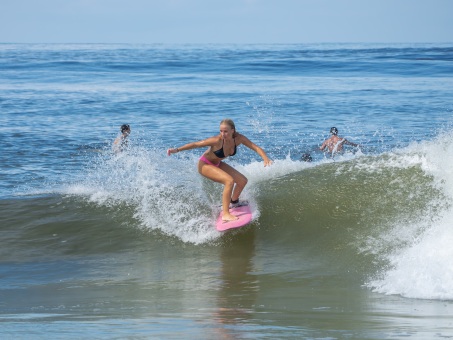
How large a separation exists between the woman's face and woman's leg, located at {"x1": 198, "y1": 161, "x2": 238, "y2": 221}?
1.73 ft

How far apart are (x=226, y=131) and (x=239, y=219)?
1.31 m

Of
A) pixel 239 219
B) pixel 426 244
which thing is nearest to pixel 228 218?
pixel 239 219

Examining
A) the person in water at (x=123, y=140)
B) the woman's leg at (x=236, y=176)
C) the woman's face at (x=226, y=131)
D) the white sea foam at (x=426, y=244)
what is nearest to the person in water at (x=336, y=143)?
the person in water at (x=123, y=140)

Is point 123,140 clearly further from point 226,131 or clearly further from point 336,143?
point 226,131

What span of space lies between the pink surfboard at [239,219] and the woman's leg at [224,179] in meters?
0.07

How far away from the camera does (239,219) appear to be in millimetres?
10602

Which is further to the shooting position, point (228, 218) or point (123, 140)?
point (123, 140)

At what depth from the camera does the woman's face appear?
1002 centimetres

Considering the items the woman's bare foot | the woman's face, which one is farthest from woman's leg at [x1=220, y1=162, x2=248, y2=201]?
the woman's face

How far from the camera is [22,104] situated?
3209 centimetres

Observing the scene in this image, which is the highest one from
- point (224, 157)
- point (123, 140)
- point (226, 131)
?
point (226, 131)

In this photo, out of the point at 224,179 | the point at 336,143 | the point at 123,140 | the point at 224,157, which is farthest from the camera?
the point at 336,143

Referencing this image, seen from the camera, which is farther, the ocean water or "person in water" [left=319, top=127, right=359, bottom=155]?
"person in water" [left=319, top=127, right=359, bottom=155]

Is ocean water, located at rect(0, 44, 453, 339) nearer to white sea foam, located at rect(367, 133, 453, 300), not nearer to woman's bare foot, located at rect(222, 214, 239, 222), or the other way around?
white sea foam, located at rect(367, 133, 453, 300)
